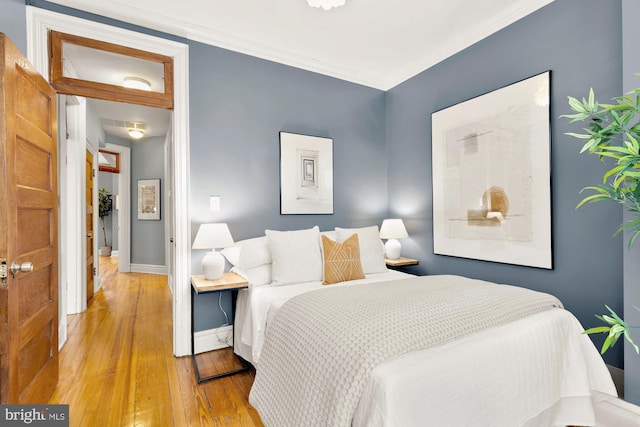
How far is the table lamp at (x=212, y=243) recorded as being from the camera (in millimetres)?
2488

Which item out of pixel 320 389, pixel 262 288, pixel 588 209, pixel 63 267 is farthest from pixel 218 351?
pixel 588 209

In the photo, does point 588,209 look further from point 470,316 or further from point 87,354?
point 87,354

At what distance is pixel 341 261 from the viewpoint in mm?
2627

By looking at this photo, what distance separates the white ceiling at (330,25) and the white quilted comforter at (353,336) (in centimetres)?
227

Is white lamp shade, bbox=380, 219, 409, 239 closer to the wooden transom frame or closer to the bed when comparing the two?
the bed

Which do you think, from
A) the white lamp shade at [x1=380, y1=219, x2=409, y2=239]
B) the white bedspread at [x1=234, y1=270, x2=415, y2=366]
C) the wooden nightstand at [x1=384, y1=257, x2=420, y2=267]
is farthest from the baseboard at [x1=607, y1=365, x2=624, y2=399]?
the white lamp shade at [x1=380, y1=219, x2=409, y2=239]

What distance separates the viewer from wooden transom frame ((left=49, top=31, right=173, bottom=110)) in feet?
7.70

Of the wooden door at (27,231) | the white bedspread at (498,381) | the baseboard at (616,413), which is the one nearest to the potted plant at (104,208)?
the wooden door at (27,231)

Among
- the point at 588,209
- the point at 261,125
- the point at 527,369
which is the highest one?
the point at 261,125

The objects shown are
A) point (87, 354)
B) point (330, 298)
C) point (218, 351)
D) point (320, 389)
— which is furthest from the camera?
point (218, 351)

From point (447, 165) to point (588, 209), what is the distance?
1.24 m

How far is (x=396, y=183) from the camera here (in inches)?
151

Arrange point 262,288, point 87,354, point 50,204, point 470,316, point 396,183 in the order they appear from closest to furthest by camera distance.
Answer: point 470,316, point 50,204, point 262,288, point 87,354, point 396,183

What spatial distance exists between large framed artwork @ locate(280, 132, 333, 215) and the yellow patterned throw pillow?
28.5 inches
